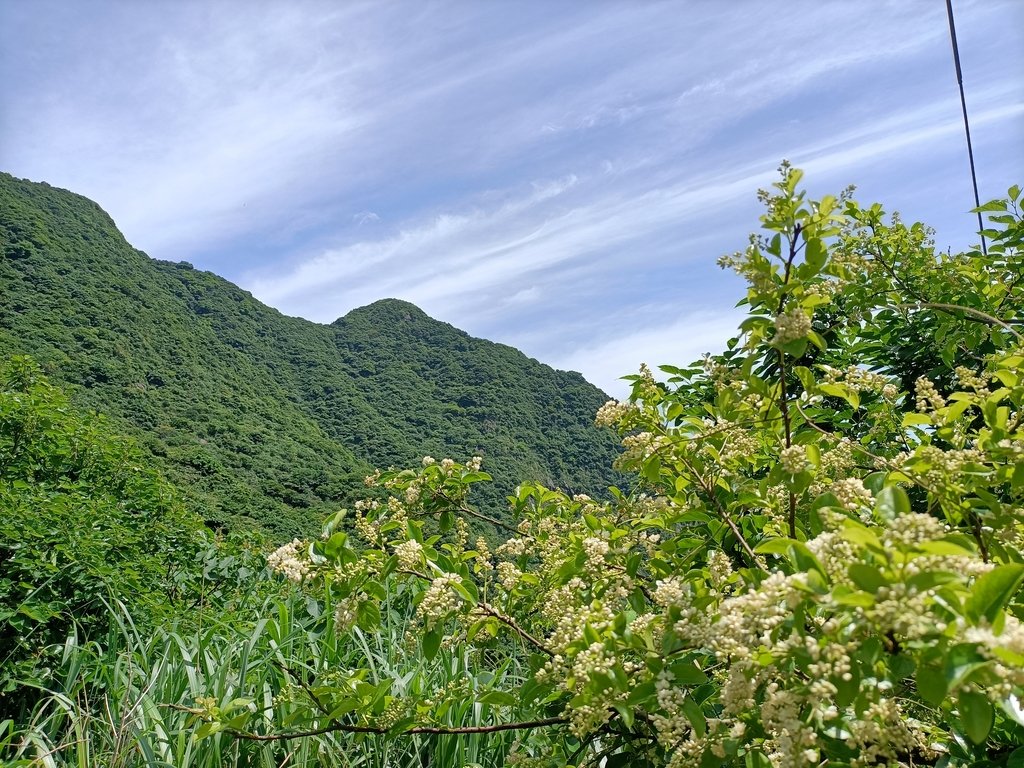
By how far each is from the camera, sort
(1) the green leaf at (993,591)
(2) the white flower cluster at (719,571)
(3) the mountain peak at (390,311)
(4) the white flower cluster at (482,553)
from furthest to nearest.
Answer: (3) the mountain peak at (390,311) → (4) the white flower cluster at (482,553) → (2) the white flower cluster at (719,571) → (1) the green leaf at (993,591)

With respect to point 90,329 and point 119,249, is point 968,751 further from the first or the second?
point 119,249

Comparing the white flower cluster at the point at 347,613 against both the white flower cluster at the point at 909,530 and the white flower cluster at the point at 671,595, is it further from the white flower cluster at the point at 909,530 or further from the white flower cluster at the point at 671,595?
the white flower cluster at the point at 909,530

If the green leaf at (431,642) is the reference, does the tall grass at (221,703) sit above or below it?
below

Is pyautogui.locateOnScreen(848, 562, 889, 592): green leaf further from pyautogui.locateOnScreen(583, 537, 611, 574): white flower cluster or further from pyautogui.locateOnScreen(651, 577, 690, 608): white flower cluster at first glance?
pyautogui.locateOnScreen(583, 537, 611, 574): white flower cluster

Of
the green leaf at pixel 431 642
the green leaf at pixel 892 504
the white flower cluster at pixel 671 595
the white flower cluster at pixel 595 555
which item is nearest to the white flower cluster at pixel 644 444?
the white flower cluster at pixel 595 555

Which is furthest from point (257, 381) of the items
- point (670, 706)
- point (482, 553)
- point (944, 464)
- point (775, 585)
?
point (775, 585)

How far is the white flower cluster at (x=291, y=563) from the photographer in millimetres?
1648

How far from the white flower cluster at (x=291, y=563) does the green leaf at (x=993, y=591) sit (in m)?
1.29

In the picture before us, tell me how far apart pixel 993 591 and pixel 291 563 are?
4.40ft

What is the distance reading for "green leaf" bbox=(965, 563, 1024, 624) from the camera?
2.79 feet

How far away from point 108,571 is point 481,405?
42.8m

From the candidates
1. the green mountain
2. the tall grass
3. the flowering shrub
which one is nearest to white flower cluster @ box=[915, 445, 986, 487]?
the flowering shrub

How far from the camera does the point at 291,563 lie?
166 centimetres

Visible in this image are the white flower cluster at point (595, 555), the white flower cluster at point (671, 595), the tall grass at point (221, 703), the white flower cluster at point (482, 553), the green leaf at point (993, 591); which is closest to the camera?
the green leaf at point (993, 591)
